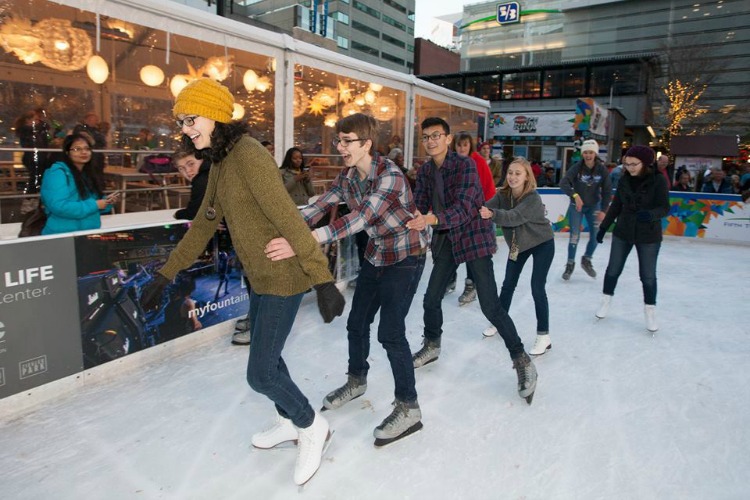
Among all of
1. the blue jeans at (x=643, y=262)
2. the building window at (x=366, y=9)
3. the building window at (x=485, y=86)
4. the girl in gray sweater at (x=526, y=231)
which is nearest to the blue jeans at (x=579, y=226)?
the blue jeans at (x=643, y=262)

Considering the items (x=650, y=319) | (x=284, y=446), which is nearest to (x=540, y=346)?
(x=650, y=319)

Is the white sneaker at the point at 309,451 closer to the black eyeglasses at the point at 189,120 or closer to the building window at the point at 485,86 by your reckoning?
the black eyeglasses at the point at 189,120

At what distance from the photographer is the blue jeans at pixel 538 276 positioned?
3443 millimetres

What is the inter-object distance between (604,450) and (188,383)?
232 cm

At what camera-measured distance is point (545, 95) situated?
29.8m

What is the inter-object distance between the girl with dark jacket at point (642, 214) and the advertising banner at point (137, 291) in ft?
10.5

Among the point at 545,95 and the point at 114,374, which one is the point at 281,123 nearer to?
the point at 114,374

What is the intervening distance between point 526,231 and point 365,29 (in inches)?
2907

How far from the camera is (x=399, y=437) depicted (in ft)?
7.79

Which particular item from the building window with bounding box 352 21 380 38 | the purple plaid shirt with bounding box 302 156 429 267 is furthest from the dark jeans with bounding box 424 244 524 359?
the building window with bounding box 352 21 380 38

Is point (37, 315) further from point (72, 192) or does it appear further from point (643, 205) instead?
point (643, 205)

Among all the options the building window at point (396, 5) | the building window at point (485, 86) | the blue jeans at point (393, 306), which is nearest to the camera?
the blue jeans at point (393, 306)

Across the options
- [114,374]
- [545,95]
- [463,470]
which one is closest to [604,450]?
[463,470]

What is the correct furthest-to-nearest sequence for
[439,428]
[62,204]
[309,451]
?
[62,204] < [439,428] < [309,451]
